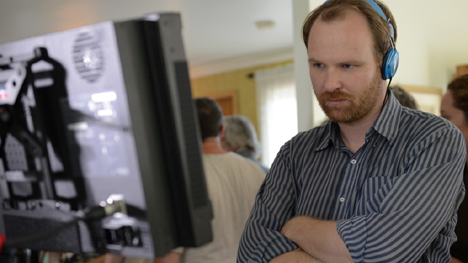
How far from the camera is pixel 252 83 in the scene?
680 cm

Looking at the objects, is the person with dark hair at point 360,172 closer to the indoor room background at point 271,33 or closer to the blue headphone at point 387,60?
the blue headphone at point 387,60

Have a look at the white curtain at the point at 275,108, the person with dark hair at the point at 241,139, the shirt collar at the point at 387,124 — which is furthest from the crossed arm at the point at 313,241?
the white curtain at the point at 275,108

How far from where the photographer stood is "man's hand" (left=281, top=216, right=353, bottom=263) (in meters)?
1.04

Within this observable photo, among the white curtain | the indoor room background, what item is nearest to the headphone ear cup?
A: the indoor room background

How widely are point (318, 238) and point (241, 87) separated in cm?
593

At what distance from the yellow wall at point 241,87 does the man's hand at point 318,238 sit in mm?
5457

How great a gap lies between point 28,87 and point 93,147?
0.17 meters

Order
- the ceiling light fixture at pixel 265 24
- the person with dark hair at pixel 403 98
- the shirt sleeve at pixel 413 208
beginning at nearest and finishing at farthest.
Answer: the shirt sleeve at pixel 413 208 < the person with dark hair at pixel 403 98 < the ceiling light fixture at pixel 265 24

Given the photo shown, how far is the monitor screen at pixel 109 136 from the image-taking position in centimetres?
68

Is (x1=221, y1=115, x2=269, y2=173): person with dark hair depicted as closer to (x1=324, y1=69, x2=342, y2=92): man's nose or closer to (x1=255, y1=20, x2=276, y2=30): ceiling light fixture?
(x1=324, y1=69, x2=342, y2=92): man's nose

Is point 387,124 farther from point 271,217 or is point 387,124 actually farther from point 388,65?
point 271,217

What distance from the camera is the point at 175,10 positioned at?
4285 millimetres

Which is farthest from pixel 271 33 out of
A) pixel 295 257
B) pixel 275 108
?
pixel 295 257

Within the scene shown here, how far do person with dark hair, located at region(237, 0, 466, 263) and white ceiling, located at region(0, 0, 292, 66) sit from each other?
9.73 feet
